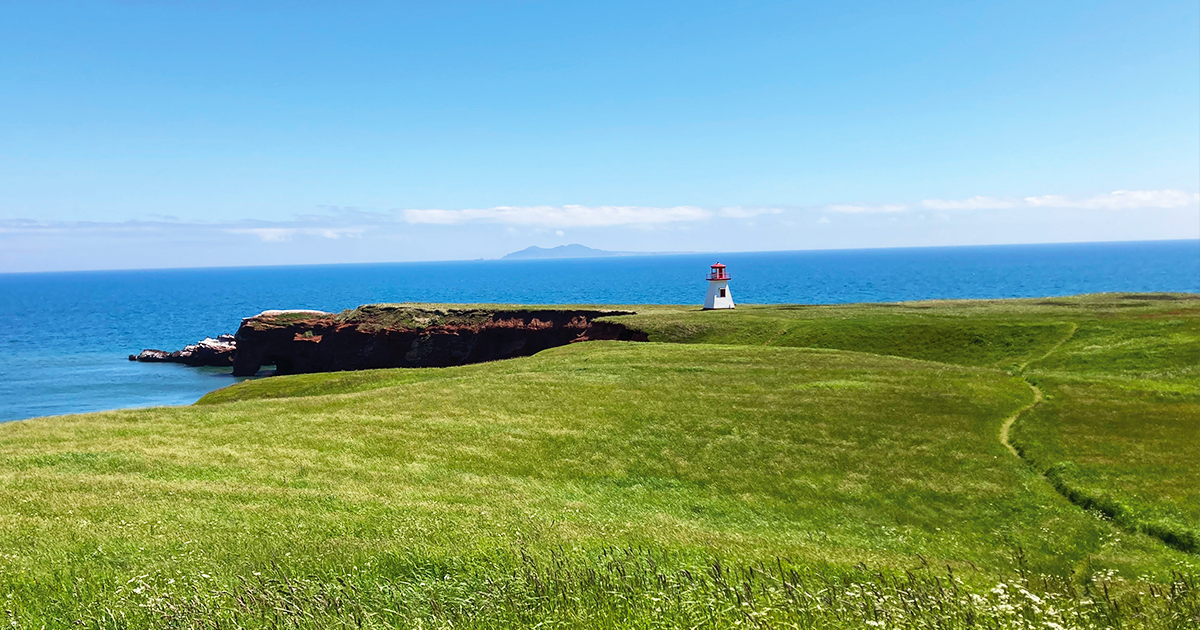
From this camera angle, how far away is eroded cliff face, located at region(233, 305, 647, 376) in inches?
3787

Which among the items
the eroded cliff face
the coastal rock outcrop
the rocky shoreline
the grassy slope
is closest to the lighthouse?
the grassy slope

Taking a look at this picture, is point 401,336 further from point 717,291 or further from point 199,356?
point 199,356

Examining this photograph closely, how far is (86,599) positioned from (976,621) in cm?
1356

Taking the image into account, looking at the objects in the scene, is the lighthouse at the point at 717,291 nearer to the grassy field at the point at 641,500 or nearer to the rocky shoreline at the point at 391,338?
the rocky shoreline at the point at 391,338

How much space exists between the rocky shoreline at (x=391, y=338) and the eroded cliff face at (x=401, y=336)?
0.48ft

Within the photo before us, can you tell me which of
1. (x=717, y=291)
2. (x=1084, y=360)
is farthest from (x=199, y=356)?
(x=1084, y=360)

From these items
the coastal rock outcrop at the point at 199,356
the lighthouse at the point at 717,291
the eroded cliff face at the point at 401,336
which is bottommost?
the coastal rock outcrop at the point at 199,356

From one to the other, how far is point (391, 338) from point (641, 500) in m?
89.0

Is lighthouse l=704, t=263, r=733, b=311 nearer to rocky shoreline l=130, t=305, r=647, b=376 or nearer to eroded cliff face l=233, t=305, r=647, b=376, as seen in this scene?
rocky shoreline l=130, t=305, r=647, b=376

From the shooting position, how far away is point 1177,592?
12641 millimetres

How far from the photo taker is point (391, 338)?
10638 cm

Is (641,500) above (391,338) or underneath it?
above

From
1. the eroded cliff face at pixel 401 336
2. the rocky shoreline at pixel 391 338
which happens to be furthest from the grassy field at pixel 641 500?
the eroded cliff face at pixel 401 336

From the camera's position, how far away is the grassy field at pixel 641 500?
33.8ft
